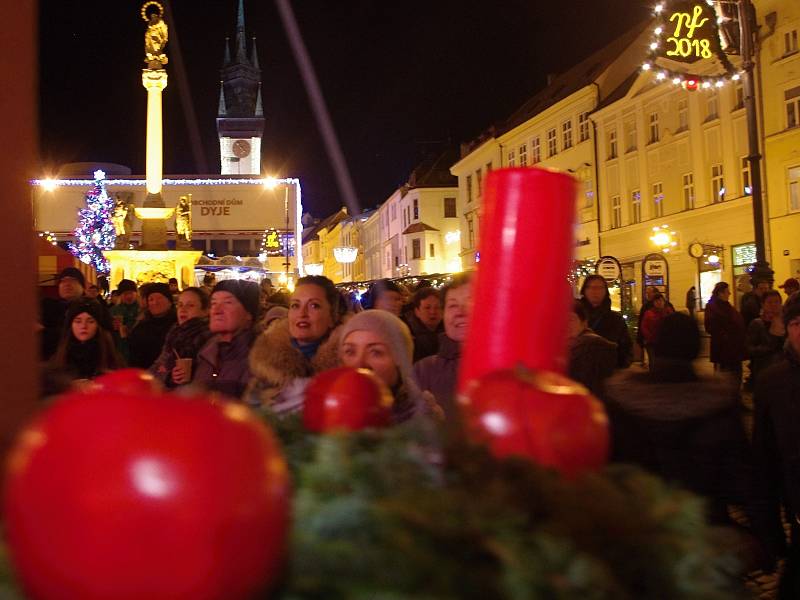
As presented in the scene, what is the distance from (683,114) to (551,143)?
1216 centimetres

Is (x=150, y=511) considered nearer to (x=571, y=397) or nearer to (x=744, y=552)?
(x=571, y=397)

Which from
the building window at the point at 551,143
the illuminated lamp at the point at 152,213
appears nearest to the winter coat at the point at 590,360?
the illuminated lamp at the point at 152,213

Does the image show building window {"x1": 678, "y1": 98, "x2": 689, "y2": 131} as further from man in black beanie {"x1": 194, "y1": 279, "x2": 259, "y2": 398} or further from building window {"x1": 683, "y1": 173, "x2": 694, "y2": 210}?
man in black beanie {"x1": 194, "y1": 279, "x2": 259, "y2": 398}

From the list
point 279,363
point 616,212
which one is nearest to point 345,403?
point 279,363

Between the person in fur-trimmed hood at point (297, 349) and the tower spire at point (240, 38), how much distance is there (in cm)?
12497

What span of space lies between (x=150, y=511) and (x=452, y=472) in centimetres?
50

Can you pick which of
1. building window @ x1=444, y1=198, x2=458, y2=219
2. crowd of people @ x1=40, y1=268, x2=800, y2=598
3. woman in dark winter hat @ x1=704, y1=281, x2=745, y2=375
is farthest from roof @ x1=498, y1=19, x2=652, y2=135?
crowd of people @ x1=40, y1=268, x2=800, y2=598

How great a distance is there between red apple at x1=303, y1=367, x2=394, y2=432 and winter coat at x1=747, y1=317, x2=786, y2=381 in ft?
30.4

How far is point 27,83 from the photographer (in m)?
1.46

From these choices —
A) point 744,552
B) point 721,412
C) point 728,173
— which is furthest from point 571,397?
point 728,173

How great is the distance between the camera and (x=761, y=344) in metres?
10.6

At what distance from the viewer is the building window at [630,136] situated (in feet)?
130

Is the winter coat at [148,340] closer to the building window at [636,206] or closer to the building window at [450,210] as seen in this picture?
the building window at [636,206]

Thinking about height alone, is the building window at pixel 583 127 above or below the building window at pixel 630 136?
above
